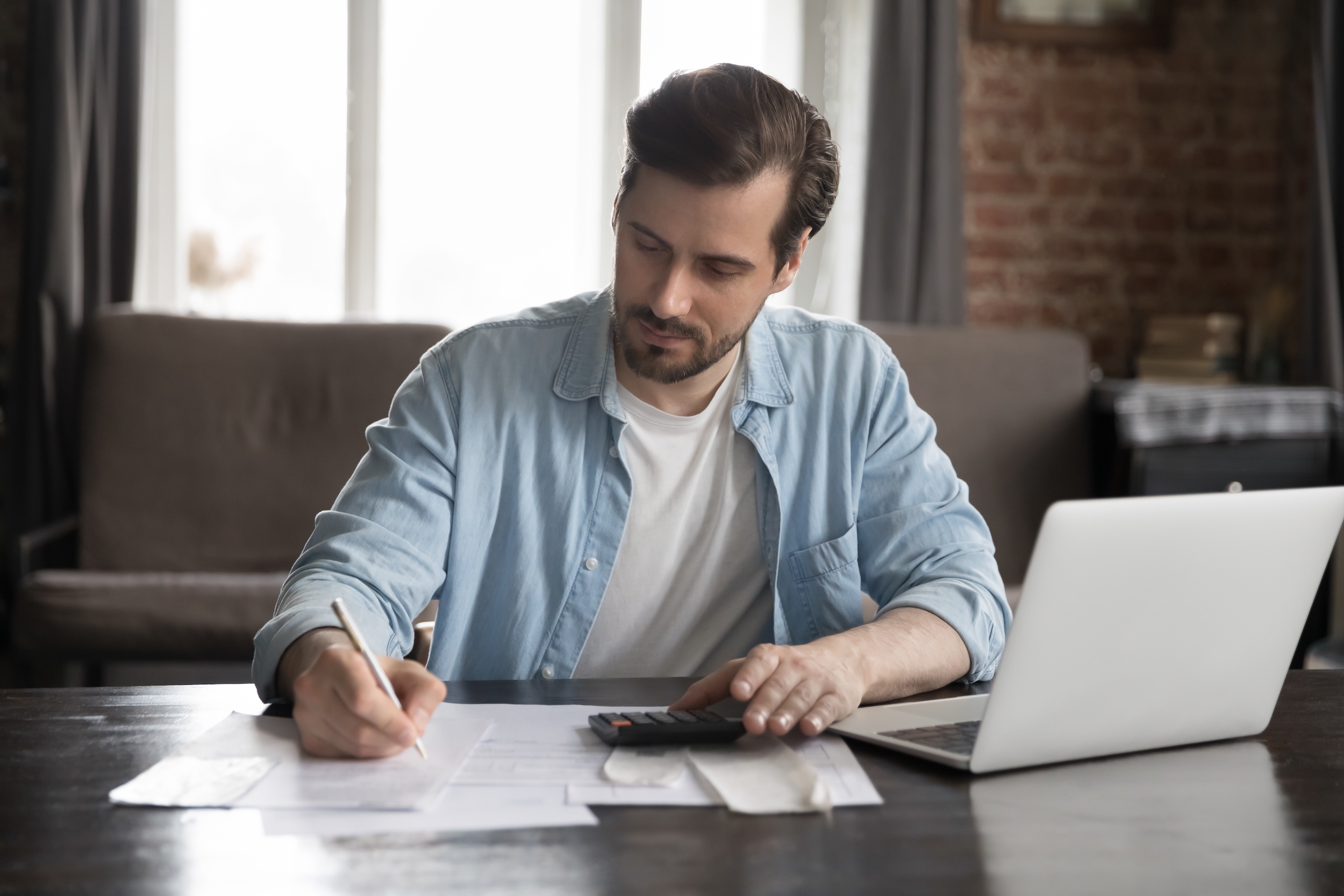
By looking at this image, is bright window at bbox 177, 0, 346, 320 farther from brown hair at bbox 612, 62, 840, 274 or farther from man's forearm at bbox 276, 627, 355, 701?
man's forearm at bbox 276, 627, 355, 701

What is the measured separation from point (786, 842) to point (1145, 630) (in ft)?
1.04

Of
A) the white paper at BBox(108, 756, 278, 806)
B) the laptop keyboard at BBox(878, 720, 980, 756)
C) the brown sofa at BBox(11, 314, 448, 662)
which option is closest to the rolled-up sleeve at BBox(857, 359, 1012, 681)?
the laptop keyboard at BBox(878, 720, 980, 756)

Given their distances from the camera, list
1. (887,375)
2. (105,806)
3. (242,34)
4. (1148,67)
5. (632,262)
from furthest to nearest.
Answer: (1148,67) → (242,34) → (887,375) → (632,262) → (105,806)

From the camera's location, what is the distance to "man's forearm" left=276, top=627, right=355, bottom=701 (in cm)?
94

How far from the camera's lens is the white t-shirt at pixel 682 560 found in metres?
1.39

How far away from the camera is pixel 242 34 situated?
10.6 ft

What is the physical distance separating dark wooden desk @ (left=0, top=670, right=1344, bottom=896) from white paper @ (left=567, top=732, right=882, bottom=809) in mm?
11

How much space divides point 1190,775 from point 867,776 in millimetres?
235

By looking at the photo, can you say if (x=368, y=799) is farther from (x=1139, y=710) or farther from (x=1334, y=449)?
(x=1334, y=449)

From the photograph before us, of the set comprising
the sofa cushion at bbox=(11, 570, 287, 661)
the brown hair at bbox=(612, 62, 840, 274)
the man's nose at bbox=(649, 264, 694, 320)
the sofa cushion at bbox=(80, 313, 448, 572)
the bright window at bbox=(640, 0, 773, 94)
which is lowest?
the sofa cushion at bbox=(11, 570, 287, 661)

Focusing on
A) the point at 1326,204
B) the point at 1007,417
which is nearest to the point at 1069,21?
the point at 1326,204

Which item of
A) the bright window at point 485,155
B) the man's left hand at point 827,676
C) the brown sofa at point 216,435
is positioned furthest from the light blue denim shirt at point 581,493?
the bright window at point 485,155

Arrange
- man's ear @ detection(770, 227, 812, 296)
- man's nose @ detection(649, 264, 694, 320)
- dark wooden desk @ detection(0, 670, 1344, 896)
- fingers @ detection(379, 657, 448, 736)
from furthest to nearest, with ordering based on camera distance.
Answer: man's ear @ detection(770, 227, 812, 296) → man's nose @ detection(649, 264, 694, 320) → fingers @ detection(379, 657, 448, 736) → dark wooden desk @ detection(0, 670, 1344, 896)

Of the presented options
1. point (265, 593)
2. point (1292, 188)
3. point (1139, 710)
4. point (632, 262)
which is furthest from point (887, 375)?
point (1292, 188)
